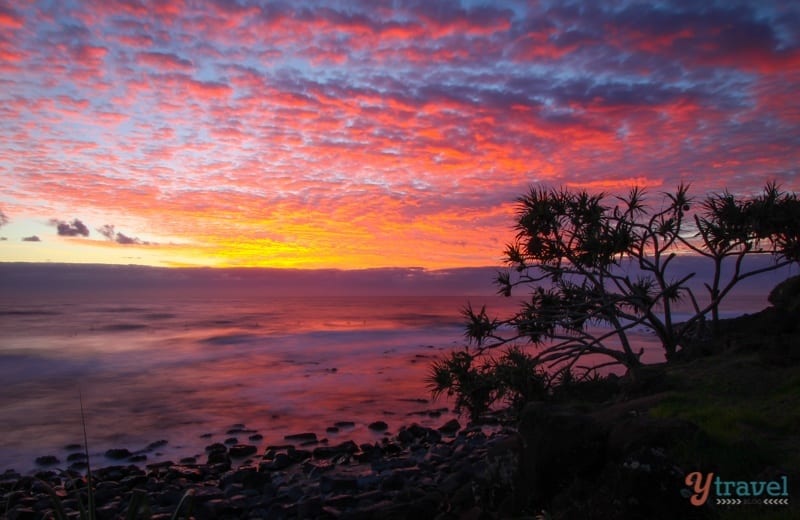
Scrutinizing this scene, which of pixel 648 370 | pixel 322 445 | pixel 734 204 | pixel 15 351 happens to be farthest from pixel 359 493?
pixel 15 351

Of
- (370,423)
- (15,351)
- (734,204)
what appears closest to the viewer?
(734,204)

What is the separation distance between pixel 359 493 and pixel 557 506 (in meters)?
5.27

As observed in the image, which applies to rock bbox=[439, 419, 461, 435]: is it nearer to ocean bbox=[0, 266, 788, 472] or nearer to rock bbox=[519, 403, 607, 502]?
ocean bbox=[0, 266, 788, 472]

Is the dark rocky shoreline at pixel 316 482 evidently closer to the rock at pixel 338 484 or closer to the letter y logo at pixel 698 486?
the rock at pixel 338 484

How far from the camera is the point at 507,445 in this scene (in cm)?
738

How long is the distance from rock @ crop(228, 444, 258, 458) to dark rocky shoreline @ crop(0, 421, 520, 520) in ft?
0.09

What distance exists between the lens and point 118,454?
13.9m

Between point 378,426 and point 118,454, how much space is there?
6921 mm

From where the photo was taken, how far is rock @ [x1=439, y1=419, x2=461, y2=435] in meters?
15.1

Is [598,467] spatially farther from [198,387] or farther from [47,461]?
[198,387]

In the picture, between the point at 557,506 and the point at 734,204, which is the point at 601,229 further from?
the point at 557,506

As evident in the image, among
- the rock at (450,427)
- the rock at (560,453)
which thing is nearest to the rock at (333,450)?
the rock at (450,427)

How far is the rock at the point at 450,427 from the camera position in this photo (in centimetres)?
1511

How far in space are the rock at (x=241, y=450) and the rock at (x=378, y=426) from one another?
11.8ft
